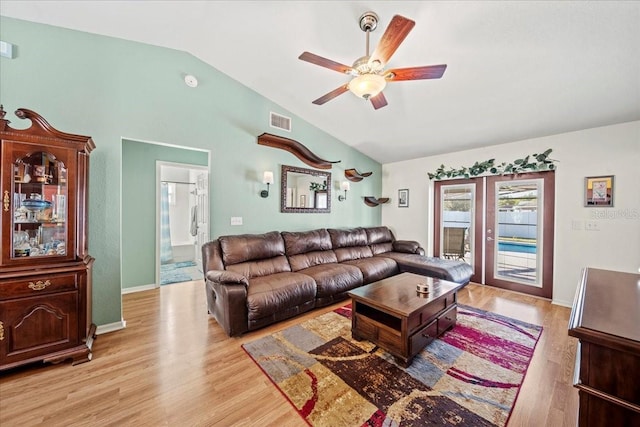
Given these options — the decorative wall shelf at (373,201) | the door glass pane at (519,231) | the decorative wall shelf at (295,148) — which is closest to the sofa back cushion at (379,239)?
the decorative wall shelf at (373,201)

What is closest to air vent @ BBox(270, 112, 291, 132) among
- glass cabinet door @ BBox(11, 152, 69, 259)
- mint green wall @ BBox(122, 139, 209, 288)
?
mint green wall @ BBox(122, 139, 209, 288)

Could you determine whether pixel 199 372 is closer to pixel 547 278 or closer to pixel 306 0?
pixel 306 0

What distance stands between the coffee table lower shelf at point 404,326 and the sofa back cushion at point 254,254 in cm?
134

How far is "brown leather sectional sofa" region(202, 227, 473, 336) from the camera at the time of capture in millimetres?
2527

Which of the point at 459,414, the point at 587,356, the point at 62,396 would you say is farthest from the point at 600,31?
the point at 62,396

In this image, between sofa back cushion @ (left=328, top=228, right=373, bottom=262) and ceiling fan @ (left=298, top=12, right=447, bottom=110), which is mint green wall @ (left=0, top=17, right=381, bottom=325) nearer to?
sofa back cushion @ (left=328, top=228, right=373, bottom=262)

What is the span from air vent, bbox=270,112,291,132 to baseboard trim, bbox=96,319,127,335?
10.8ft

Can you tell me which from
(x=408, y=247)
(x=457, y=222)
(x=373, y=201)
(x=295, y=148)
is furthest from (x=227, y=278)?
(x=457, y=222)

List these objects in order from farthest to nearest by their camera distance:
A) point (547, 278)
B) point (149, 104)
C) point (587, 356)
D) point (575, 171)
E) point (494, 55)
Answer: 1. point (547, 278)
2. point (575, 171)
3. point (149, 104)
4. point (494, 55)
5. point (587, 356)

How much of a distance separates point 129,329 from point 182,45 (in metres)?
3.39

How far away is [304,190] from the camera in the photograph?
443cm

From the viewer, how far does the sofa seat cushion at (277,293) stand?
254cm

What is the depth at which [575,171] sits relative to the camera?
11.1 ft

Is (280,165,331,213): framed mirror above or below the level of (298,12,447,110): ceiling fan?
below
